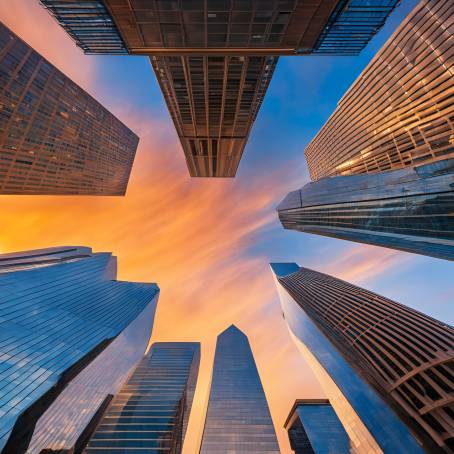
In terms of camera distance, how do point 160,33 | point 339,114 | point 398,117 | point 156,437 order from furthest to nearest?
point 339,114, point 156,437, point 398,117, point 160,33

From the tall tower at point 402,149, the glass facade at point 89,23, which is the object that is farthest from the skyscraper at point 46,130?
the tall tower at point 402,149


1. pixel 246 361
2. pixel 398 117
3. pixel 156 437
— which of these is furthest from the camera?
pixel 246 361

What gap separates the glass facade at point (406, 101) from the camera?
59.8 meters

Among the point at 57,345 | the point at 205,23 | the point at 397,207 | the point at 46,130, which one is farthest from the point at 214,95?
the point at 46,130

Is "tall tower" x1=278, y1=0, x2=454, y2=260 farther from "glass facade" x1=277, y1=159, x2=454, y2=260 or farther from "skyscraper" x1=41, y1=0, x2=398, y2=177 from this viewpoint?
"skyscraper" x1=41, y1=0, x2=398, y2=177

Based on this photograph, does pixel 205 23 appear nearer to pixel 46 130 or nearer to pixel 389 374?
pixel 389 374

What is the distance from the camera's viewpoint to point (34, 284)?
6912cm

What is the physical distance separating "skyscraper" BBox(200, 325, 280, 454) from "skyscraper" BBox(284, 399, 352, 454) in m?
23.1

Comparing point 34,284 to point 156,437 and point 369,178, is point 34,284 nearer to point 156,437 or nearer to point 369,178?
point 156,437

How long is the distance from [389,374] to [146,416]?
9770 cm

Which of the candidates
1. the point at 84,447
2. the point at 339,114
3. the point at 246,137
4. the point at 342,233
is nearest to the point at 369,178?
the point at 342,233

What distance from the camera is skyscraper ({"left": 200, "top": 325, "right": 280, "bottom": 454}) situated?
89875 mm

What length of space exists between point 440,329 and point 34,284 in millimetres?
109514

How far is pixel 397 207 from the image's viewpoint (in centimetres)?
5444
